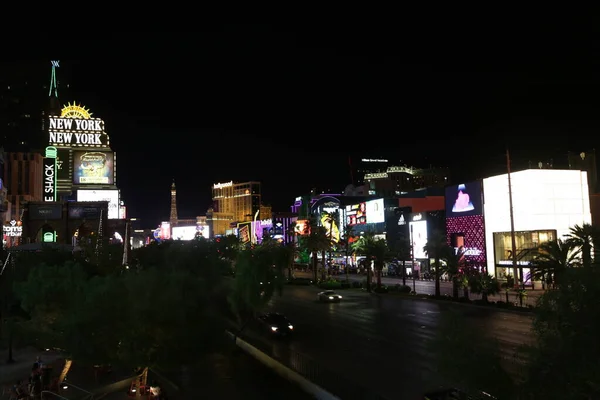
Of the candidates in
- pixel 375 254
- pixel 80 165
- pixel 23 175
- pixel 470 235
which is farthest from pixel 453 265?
pixel 23 175

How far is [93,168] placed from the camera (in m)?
110

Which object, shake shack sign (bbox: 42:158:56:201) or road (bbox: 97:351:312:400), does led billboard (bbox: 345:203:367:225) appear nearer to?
shake shack sign (bbox: 42:158:56:201)

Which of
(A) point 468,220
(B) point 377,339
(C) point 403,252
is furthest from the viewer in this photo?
(A) point 468,220

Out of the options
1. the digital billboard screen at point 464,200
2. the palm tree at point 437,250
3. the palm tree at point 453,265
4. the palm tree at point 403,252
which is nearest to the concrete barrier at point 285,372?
the palm tree at point 453,265

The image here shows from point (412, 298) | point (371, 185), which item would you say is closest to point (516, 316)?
point (412, 298)

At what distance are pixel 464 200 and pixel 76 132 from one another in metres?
89.3

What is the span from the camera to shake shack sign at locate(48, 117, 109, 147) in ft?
375

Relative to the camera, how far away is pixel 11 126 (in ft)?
311

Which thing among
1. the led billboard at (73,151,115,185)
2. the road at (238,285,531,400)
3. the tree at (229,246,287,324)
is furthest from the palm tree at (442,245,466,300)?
the led billboard at (73,151,115,185)

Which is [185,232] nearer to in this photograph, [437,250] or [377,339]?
[437,250]

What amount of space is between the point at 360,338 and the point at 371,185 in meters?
128

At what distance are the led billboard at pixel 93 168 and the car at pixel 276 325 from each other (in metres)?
89.5

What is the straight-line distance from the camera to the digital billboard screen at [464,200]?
6462cm

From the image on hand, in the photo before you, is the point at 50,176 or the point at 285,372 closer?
the point at 285,372
